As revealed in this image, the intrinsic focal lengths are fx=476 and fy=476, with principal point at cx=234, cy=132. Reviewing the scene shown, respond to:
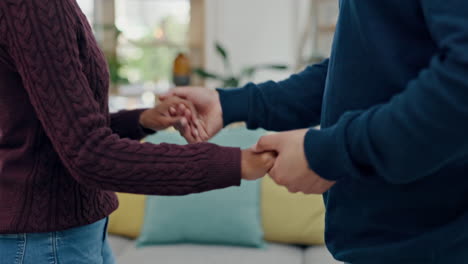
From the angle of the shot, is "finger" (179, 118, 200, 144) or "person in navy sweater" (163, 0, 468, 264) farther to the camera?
"finger" (179, 118, 200, 144)

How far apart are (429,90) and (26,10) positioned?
591 millimetres

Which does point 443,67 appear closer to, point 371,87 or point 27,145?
point 371,87

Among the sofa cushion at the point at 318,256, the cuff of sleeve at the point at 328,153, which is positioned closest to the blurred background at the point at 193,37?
the sofa cushion at the point at 318,256

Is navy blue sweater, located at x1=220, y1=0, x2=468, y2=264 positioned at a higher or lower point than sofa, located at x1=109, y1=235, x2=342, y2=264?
higher

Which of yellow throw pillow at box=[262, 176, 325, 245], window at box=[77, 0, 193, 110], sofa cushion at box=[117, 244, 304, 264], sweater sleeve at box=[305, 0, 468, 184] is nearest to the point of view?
sweater sleeve at box=[305, 0, 468, 184]

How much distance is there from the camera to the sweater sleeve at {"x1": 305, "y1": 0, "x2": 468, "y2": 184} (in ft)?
1.89

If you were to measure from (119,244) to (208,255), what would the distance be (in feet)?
1.53

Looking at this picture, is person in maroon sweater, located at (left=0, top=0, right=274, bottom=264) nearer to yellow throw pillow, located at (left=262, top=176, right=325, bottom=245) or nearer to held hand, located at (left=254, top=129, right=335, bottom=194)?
held hand, located at (left=254, top=129, right=335, bottom=194)

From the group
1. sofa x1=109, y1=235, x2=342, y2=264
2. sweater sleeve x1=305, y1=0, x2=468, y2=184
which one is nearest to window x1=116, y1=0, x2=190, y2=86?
sofa x1=109, y1=235, x2=342, y2=264

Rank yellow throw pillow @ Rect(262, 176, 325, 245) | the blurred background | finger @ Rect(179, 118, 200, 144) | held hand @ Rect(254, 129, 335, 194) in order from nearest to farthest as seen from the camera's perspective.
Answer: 1. held hand @ Rect(254, 129, 335, 194)
2. finger @ Rect(179, 118, 200, 144)
3. yellow throw pillow @ Rect(262, 176, 325, 245)
4. the blurred background

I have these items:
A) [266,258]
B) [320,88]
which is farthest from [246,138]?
[320,88]

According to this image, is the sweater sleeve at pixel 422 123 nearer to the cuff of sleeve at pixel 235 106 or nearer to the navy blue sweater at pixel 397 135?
the navy blue sweater at pixel 397 135

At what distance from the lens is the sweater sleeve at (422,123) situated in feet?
1.89

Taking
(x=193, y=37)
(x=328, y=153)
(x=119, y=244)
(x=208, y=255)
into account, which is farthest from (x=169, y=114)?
(x=193, y=37)
